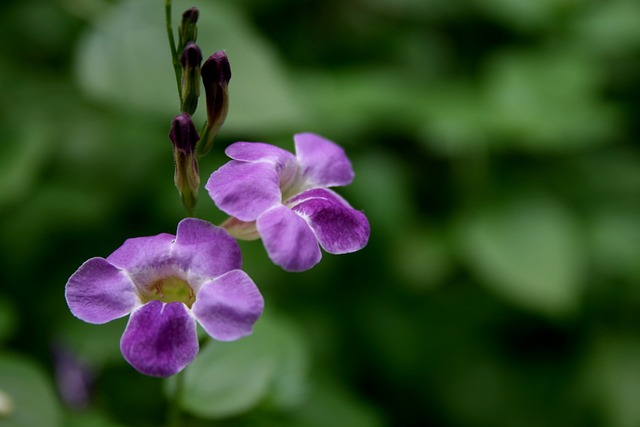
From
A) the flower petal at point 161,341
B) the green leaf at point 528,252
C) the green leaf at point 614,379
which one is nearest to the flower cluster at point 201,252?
the flower petal at point 161,341

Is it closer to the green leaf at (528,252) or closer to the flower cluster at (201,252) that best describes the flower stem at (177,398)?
the flower cluster at (201,252)

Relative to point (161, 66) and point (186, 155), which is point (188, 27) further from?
point (161, 66)

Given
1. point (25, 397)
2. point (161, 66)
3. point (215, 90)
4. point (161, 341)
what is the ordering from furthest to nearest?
1. point (161, 66)
2. point (25, 397)
3. point (215, 90)
4. point (161, 341)

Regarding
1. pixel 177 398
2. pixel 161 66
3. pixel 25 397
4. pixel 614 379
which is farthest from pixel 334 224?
pixel 614 379

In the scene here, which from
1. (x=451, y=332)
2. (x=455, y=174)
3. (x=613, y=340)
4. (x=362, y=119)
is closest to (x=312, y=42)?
(x=362, y=119)

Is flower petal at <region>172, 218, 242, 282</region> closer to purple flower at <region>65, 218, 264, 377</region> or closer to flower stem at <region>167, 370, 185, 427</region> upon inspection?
purple flower at <region>65, 218, 264, 377</region>

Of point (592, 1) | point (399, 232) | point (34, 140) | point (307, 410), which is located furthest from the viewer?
point (592, 1)

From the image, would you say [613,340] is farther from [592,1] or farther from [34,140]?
[34,140]
